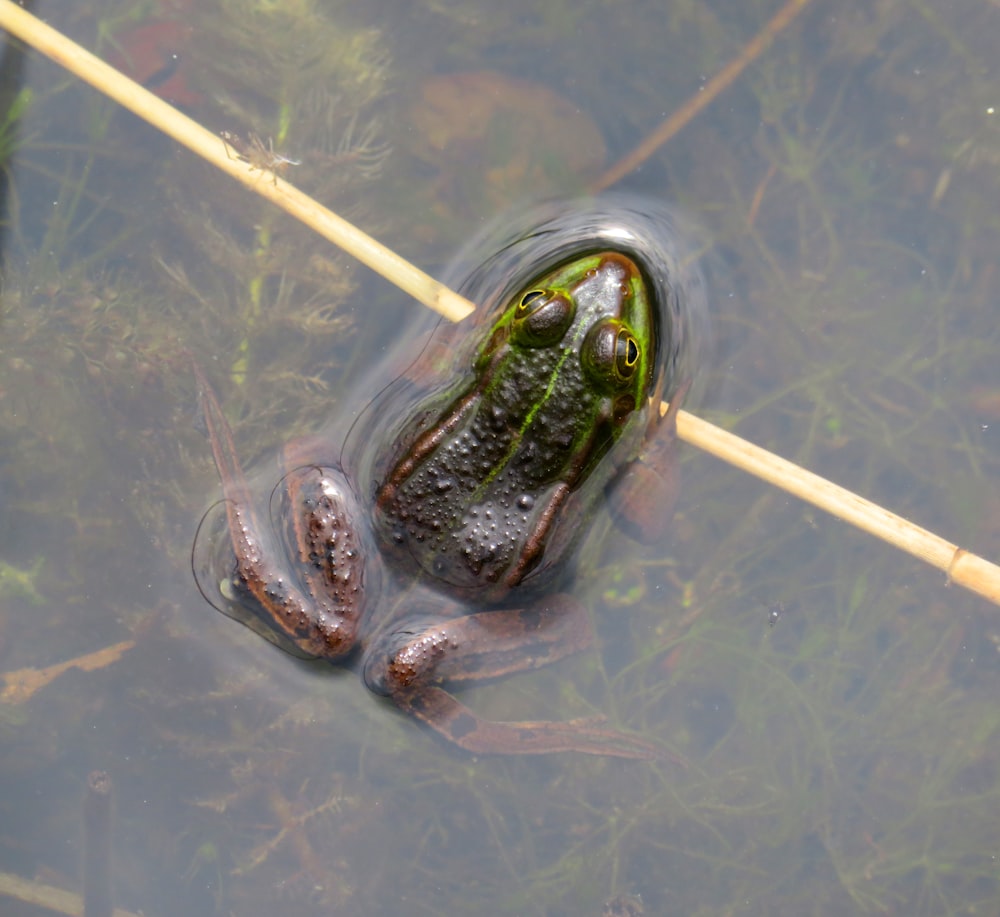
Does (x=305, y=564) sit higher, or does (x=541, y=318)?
(x=541, y=318)

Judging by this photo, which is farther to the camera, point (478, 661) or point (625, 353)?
point (478, 661)

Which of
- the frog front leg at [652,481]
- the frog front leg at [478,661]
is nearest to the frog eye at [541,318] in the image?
the frog front leg at [652,481]

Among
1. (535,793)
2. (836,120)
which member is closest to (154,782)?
(535,793)

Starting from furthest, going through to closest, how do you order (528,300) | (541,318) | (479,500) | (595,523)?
(595,523)
(479,500)
(528,300)
(541,318)

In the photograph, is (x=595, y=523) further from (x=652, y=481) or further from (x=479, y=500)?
(x=479, y=500)

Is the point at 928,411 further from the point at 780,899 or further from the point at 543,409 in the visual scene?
the point at 780,899

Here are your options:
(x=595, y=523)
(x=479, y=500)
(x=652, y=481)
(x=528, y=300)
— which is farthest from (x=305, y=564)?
(x=652, y=481)

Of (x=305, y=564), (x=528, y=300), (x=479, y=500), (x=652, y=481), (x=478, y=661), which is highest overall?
(x=528, y=300)

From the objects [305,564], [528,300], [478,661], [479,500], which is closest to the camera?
[528,300]

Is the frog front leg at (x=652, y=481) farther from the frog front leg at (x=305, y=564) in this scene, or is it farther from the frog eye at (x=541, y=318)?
the frog front leg at (x=305, y=564)
